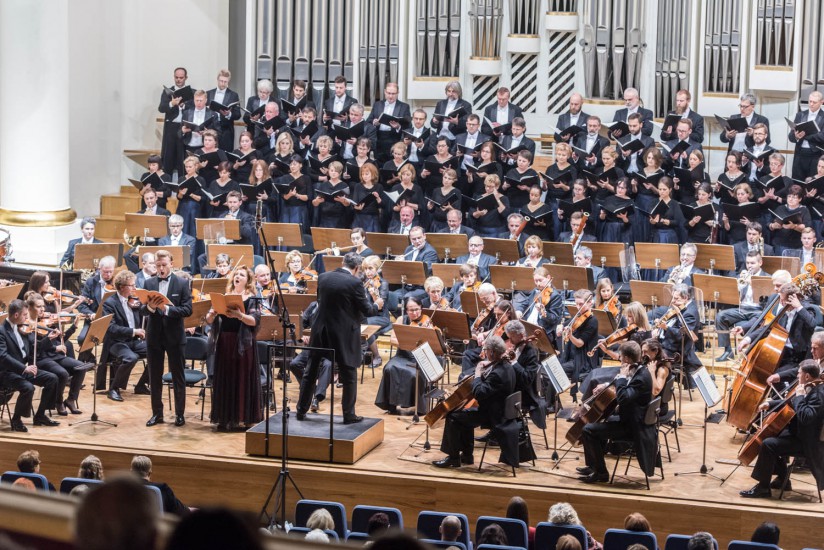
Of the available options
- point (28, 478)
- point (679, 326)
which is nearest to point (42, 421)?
point (28, 478)

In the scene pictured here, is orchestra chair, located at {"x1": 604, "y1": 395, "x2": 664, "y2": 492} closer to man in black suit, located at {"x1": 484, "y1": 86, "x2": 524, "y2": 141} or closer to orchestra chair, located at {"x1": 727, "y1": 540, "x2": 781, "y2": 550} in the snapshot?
orchestra chair, located at {"x1": 727, "y1": 540, "x2": 781, "y2": 550}

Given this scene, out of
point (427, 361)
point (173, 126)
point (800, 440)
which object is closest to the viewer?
point (800, 440)

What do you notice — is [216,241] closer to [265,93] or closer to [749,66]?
[265,93]

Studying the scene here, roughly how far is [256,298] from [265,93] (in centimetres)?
576

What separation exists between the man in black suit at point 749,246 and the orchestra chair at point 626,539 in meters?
5.29

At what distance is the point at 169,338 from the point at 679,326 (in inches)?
152

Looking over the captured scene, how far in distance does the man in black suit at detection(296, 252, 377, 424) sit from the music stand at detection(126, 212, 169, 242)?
416 centimetres

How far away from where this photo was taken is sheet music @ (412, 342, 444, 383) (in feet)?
24.8

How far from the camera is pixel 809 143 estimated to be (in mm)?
11617

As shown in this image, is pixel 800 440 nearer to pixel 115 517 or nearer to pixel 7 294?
pixel 7 294

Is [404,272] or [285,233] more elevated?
[285,233]

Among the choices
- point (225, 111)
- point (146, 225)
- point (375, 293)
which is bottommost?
point (375, 293)

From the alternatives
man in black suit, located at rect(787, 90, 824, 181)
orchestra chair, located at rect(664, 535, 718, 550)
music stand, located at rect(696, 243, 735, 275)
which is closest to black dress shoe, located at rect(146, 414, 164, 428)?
orchestra chair, located at rect(664, 535, 718, 550)

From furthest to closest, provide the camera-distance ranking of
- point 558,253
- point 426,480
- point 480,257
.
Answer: point 480,257 → point 558,253 → point 426,480
